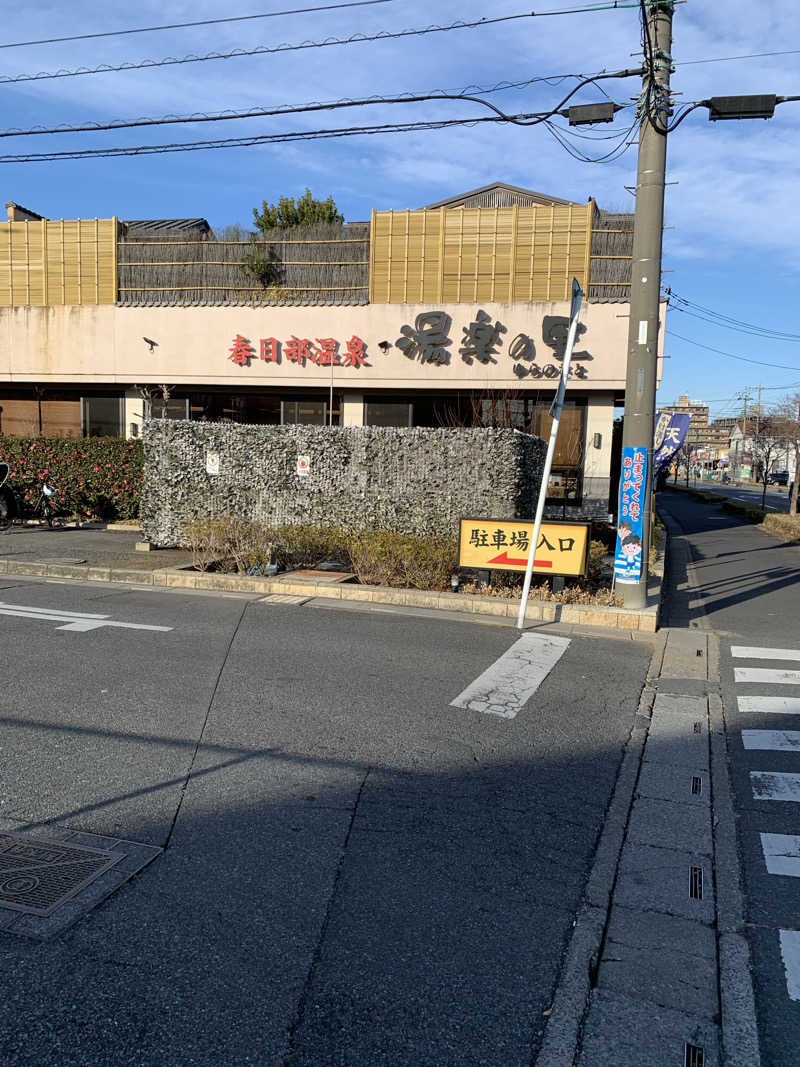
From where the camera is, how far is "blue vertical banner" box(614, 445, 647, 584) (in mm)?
10320

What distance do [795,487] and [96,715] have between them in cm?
3107

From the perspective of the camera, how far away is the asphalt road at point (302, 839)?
2.94m

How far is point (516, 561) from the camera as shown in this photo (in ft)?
36.3

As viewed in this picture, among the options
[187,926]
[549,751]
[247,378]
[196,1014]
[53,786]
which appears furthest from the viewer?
[247,378]

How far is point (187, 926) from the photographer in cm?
350

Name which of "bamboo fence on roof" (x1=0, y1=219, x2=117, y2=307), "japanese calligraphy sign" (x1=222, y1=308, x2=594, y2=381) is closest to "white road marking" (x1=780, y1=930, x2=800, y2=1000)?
"japanese calligraphy sign" (x1=222, y1=308, x2=594, y2=381)

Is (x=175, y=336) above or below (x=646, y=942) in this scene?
above

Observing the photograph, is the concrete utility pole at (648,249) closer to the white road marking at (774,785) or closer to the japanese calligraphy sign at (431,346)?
the white road marking at (774,785)

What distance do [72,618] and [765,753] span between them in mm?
7230

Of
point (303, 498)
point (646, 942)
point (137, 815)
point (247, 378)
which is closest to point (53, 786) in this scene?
point (137, 815)

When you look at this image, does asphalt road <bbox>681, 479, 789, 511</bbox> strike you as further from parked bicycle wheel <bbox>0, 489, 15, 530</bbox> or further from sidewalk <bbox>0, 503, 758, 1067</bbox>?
sidewalk <bbox>0, 503, 758, 1067</bbox>

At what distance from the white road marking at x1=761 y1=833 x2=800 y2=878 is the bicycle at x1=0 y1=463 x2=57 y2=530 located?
684 inches

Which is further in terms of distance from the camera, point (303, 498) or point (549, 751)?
point (303, 498)

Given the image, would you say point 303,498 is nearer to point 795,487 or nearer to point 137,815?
point 137,815
